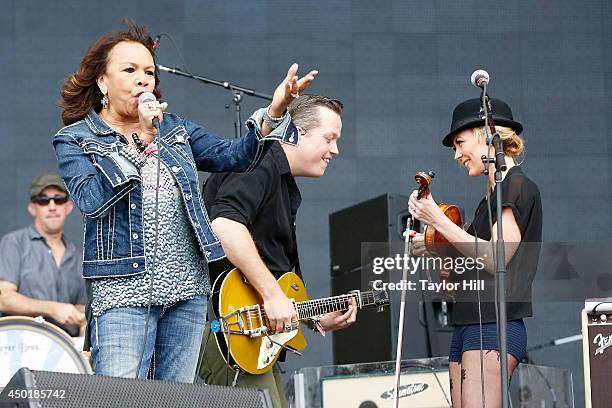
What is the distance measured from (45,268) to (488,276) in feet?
9.07

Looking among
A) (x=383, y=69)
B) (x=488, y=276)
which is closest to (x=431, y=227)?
(x=488, y=276)

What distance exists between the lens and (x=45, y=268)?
5.79m

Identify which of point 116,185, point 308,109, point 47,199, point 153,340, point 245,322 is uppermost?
point 47,199

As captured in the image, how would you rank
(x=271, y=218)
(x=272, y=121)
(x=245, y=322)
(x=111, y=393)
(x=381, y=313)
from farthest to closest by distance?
1. (x=381, y=313)
2. (x=271, y=218)
3. (x=245, y=322)
4. (x=272, y=121)
5. (x=111, y=393)

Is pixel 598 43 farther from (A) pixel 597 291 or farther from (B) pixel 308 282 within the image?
(A) pixel 597 291

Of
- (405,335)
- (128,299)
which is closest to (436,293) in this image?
(128,299)

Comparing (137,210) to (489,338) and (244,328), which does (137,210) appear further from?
(489,338)

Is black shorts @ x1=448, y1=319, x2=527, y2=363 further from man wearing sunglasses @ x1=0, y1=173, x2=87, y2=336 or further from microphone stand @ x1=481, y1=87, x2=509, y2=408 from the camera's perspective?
man wearing sunglasses @ x1=0, y1=173, x2=87, y2=336

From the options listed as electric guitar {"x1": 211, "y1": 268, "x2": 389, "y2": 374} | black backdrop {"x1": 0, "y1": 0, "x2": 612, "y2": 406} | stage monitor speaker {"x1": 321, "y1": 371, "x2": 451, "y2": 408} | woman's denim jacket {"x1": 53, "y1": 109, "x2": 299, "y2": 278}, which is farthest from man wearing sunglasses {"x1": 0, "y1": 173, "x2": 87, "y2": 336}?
woman's denim jacket {"x1": 53, "y1": 109, "x2": 299, "y2": 278}

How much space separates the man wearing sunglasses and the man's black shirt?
162cm

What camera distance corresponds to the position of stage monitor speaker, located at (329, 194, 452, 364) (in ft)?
18.0

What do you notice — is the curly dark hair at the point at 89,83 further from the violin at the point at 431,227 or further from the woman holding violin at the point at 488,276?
the woman holding violin at the point at 488,276

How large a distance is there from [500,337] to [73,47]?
163 inches

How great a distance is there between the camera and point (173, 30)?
6871mm
